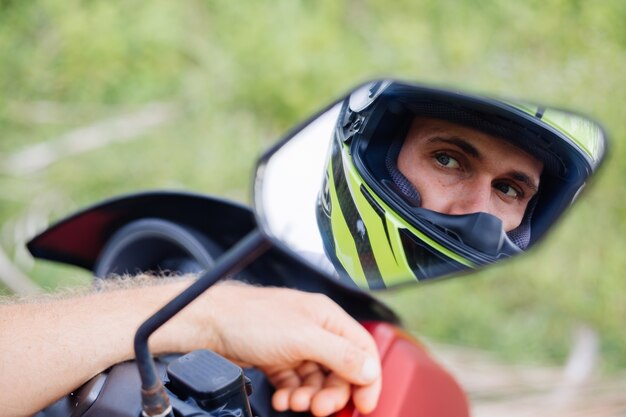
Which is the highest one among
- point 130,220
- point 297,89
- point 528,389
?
point 130,220

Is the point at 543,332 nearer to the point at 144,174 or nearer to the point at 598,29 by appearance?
the point at 598,29

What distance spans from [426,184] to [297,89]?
3307 mm

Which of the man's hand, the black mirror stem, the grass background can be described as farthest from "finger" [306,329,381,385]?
the grass background

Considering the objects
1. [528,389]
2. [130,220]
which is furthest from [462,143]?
[528,389]

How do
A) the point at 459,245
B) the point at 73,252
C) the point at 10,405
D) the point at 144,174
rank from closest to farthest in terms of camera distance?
the point at 459,245
the point at 10,405
the point at 73,252
the point at 144,174

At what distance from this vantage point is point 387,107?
81cm

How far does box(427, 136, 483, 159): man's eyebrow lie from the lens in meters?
0.80

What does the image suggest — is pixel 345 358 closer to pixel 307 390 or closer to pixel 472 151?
pixel 307 390

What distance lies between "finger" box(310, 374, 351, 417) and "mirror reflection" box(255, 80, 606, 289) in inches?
9.5

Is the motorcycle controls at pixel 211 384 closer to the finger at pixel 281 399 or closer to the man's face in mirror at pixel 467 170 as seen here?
the finger at pixel 281 399

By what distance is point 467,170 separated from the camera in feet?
2.59

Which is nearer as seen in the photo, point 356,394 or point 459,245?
point 459,245

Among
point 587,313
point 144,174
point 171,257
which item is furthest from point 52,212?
point 587,313

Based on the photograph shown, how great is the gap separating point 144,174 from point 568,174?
326 cm
